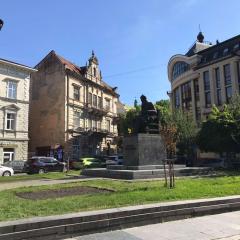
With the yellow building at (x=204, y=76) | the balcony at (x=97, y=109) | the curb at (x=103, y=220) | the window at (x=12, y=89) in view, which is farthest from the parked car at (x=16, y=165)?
the yellow building at (x=204, y=76)

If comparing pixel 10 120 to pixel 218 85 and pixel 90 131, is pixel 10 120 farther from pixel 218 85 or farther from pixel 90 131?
pixel 218 85

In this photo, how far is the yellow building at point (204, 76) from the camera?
54156 mm

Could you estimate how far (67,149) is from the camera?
158 ft

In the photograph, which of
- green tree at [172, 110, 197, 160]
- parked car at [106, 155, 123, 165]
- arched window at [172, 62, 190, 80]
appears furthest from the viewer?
arched window at [172, 62, 190, 80]

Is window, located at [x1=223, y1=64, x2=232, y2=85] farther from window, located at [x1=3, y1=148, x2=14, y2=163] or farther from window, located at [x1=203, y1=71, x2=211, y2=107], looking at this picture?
window, located at [x1=3, y1=148, x2=14, y2=163]

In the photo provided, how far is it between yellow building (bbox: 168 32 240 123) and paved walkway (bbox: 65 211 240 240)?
44.1m

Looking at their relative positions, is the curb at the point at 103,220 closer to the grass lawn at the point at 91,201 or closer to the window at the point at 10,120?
the grass lawn at the point at 91,201

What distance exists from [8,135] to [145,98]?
80.0 ft

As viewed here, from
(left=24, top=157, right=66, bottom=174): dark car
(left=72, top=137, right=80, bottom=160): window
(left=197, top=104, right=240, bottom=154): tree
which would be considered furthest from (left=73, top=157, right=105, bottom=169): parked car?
(left=197, top=104, right=240, bottom=154): tree

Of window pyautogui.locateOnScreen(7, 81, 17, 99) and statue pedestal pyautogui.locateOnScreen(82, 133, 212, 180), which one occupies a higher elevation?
window pyautogui.locateOnScreen(7, 81, 17, 99)

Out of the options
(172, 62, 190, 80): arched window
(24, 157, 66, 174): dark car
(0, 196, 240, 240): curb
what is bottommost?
(0, 196, 240, 240): curb

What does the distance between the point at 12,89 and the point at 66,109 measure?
8.84m

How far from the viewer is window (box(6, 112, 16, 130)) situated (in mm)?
40969

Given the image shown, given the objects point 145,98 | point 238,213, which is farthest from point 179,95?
point 238,213
